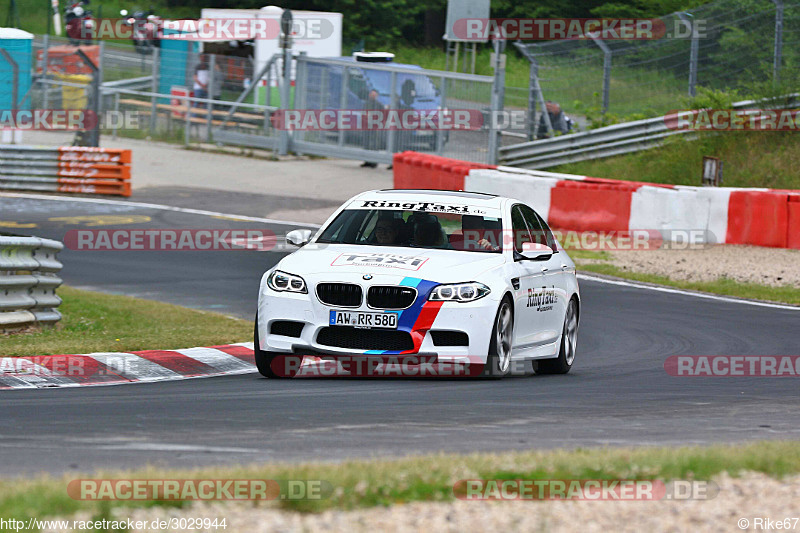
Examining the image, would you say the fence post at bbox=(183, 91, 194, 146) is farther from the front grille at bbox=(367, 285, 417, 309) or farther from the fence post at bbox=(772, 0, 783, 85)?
the front grille at bbox=(367, 285, 417, 309)

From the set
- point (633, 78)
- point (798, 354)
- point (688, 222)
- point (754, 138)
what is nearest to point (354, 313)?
point (798, 354)

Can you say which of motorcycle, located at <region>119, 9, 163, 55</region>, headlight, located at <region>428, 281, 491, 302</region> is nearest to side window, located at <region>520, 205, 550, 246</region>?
headlight, located at <region>428, 281, 491, 302</region>

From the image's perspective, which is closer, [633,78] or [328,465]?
[328,465]

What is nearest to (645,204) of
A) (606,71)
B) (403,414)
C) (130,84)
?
(606,71)

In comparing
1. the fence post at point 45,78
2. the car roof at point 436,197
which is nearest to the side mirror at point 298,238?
the car roof at point 436,197

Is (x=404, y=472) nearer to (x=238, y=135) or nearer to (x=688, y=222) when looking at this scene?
(x=688, y=222)

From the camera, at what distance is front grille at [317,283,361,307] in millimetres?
8992

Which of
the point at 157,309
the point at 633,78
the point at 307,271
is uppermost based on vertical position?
the point at 633,78

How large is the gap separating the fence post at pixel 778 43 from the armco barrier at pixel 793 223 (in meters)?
6.40

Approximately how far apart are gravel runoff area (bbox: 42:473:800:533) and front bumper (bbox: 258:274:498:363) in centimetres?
382

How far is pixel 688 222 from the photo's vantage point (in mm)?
19625

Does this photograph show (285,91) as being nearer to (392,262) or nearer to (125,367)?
(125,367)

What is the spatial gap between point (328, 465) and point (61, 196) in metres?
20.9

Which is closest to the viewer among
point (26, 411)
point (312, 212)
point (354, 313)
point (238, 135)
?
point (26, 411)
